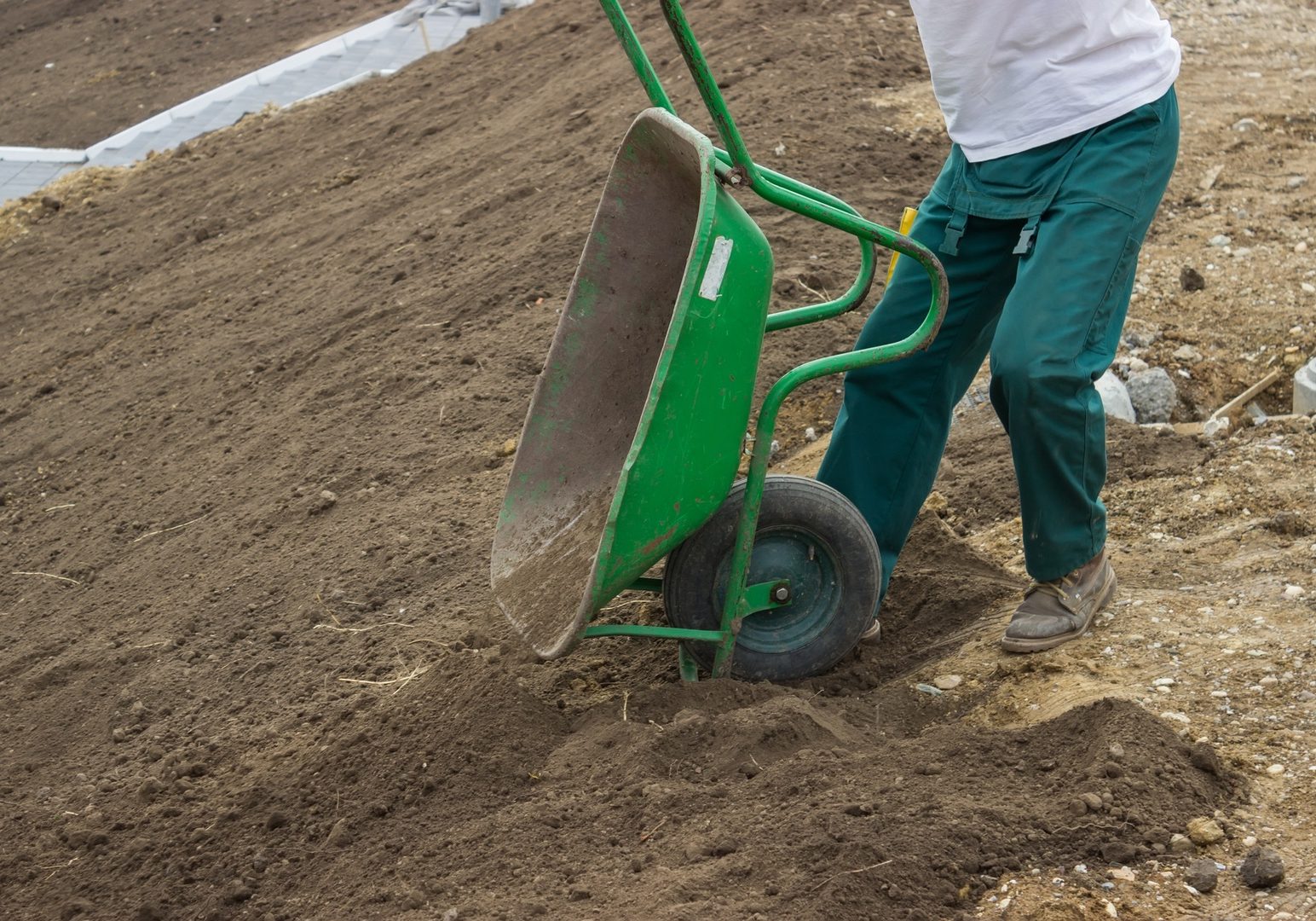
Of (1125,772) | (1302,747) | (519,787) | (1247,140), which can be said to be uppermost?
(519,787)

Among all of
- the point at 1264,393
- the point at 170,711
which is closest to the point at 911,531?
the point at 1264,393

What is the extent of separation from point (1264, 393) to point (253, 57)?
8304mm

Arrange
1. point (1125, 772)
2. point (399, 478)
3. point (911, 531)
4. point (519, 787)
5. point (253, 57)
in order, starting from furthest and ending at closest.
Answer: point (253, 57) → point (399, 478) → point (911, 531) → point (519, 787) → point (1125, 772)

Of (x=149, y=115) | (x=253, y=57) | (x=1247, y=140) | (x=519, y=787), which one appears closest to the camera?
(x=519, y=787)

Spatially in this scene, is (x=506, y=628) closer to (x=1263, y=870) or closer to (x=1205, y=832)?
(x=1205, y=832)

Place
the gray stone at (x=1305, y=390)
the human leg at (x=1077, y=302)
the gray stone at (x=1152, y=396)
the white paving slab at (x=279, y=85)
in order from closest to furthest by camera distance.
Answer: the human leg at (x=1077, y=302) < the gray stone at (x=1305, y=390) < the gray stone at (x=1152, y=396) < the white paving slab at (x=279, y=85)

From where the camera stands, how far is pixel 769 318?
9.62ft

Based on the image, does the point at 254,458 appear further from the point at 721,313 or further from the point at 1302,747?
the point at 1302,747

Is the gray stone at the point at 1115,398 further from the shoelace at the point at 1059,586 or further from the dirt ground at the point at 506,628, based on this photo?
the shoelace at the point at 1059,586

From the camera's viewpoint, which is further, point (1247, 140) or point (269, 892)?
point (1247, 140)

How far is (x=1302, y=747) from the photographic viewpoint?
8.14 feet

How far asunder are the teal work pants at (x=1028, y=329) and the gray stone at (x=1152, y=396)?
1.52 m

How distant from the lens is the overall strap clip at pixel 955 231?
283cm

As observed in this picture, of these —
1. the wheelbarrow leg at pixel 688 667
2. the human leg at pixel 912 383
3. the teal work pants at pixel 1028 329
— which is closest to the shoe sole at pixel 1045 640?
the teal work pants at pixel 1028 329
